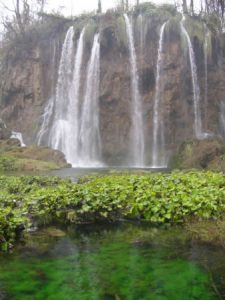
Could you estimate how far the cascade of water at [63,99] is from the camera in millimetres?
35938

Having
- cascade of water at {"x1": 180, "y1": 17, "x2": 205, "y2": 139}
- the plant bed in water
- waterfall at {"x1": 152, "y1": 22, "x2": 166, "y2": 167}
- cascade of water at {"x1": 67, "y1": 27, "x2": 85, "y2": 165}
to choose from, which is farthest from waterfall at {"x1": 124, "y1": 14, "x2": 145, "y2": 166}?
the plant bed in water

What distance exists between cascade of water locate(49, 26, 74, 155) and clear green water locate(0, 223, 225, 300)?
2804cm

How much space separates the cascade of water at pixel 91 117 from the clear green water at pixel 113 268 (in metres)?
27.2

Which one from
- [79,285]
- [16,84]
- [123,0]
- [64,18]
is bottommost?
[79,285]

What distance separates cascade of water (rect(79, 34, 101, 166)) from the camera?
35469mm

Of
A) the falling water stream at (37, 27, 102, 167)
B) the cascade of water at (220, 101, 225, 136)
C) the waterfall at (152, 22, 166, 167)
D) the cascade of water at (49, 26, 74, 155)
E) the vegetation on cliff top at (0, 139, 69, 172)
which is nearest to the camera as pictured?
the vegetation on cliff top at (0, 139, 69, 172)

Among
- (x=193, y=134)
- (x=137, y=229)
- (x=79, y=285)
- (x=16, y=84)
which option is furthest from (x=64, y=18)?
(x=79, y=285)

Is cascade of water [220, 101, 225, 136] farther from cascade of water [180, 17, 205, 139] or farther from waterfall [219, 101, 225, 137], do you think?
cascade of water [180, 17, 205, 139]

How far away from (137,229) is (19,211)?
2.36 metres

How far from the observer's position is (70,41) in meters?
38.3

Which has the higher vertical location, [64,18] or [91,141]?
[64,18]

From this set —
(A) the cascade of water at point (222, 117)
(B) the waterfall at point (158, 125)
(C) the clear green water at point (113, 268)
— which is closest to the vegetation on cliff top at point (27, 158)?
(B) the waterfall at point (158, 125)

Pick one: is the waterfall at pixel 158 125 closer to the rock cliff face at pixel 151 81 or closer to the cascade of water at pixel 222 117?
the rock cliff face at pixel 151 81

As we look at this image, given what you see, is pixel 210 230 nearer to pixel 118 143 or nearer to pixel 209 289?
pixel 209 289
